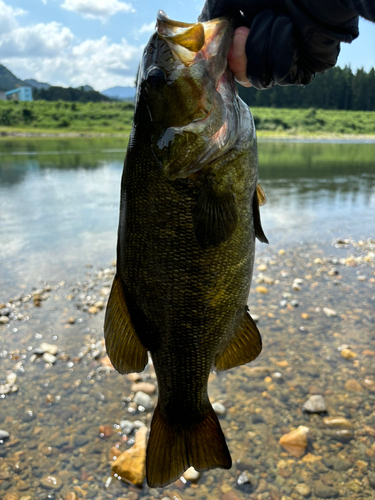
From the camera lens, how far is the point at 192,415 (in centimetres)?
201

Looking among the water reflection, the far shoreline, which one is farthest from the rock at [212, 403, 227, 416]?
the far shoreline

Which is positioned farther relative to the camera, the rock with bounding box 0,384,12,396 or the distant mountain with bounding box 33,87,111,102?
the distant mountain with bounding box 33,87,111,102

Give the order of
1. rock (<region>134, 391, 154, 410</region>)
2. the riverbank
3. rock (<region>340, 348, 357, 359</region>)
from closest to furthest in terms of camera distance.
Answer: the riverbank
rock (<region>134, 391, 154, 410</region>)
rock (<region>340, 348, 357, 359</region>)

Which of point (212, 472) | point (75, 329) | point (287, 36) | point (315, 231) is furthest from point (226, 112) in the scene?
point (315, 231)

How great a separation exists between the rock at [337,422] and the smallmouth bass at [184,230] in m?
1.49

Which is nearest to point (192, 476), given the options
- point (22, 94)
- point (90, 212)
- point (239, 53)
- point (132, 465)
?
point (132, 465)

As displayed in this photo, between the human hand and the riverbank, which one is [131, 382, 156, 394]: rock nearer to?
the riverbank

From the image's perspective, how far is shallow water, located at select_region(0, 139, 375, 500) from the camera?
271cm

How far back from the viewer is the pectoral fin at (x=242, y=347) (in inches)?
79.8

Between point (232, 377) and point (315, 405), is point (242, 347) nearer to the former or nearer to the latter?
point (315, 405)

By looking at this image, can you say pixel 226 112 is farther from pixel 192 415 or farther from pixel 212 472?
pixel 212 472

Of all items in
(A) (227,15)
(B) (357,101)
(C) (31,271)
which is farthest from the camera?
(B) (357,101)

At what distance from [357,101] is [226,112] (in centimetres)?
7388

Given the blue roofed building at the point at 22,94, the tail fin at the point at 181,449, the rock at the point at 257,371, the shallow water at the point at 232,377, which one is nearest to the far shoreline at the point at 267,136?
the shallow water at the point at 232,377
